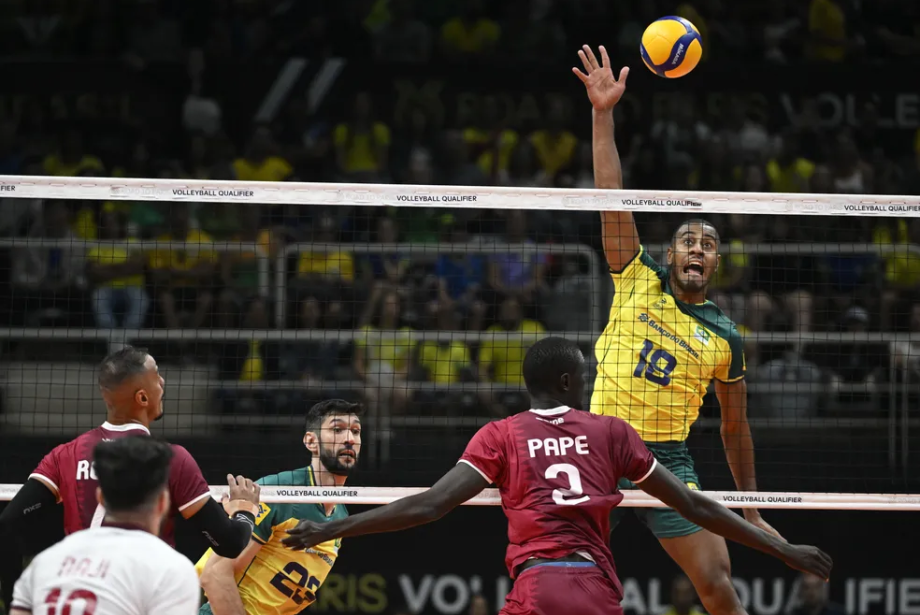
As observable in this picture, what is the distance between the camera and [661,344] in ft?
26.7

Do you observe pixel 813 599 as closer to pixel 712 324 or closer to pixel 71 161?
pixel 712 324

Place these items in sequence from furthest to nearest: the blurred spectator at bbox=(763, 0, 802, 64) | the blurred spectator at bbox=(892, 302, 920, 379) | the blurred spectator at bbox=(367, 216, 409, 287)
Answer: the blurred spectator at bbox=(763, 0, 802, 64) → the blurred spectator at bbox=(367, 216, 409, 287) → the blurred spectator at bbox=(892, 302, 920, 379)

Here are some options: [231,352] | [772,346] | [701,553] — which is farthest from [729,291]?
[701,553]

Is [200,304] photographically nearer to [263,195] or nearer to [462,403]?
[462,403]

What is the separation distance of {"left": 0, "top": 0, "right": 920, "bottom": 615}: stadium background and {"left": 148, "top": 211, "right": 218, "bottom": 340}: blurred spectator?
0.14m

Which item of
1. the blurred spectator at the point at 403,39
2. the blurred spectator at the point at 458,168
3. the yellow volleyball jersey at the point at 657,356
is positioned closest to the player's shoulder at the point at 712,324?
the yellow volleyball jersey at the point at 657,356

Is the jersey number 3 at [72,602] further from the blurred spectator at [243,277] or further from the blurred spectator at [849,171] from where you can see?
the blurred spectator at [849,171]

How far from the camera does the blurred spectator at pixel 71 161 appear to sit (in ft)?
48.7

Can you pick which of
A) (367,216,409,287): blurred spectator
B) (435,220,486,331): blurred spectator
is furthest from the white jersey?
(367,216,409,287): blurred spectator

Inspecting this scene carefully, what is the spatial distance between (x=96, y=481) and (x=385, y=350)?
6344 mm

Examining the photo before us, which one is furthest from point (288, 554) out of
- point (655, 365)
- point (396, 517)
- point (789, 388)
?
point (789, 388)

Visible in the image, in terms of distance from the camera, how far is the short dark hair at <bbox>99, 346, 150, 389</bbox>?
6.28m

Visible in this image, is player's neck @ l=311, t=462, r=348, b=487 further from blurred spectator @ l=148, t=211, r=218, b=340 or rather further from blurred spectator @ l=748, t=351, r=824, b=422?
blurred spectator @ l=748, t=351, r=824, b=422

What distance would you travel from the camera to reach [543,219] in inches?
555
